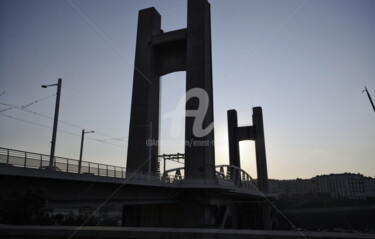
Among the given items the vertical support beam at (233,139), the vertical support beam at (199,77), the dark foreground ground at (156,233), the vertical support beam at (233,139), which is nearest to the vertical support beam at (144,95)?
the vertical support beam at (199,77)

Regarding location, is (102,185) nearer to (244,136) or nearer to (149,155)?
(149,155)

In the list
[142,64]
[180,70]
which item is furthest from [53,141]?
Answer: [180,70]

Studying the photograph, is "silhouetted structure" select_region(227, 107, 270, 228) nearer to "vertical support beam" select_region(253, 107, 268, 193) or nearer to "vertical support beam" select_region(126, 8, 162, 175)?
"vertical support beam" select_region(253, 107, 268, 193)

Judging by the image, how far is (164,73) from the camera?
54.2 m

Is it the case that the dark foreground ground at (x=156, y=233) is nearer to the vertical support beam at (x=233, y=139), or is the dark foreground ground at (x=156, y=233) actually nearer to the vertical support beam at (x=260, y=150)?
the vertical support beam at (x=233, y=139)

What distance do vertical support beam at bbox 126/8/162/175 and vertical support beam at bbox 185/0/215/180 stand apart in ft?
22.2

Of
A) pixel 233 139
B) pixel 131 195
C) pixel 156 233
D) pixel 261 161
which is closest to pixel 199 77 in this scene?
pixel 131 195

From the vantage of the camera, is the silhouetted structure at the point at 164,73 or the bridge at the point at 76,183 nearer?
the bridge at the point at 76,183

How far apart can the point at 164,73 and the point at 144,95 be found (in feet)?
25.4

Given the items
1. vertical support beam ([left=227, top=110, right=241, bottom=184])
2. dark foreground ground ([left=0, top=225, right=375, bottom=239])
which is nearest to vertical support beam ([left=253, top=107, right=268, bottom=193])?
vertical support beam ([left=227, top=110, right=241, bottom=184])

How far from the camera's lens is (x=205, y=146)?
4381cm

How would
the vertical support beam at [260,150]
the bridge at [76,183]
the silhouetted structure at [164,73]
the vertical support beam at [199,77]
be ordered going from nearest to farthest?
the bridge at [76,183]
the vertical support beam at [199,77]
the silhouetted structure at [164,73]
the vertical support beam at [260,150]

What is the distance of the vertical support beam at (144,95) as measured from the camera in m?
45.9

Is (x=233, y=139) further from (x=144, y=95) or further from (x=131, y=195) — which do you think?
(x=131, y=195)
